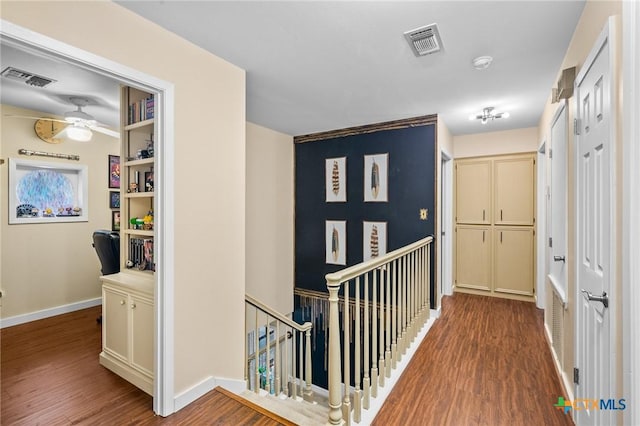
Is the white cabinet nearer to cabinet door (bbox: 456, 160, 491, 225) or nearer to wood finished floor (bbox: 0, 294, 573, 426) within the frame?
wood finished floor (bbox: 0, 294, 573, 426)

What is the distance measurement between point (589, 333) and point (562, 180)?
1284mm

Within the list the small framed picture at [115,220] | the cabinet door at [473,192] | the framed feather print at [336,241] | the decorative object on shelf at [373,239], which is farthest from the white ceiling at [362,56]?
the framed feather print at [336,241]

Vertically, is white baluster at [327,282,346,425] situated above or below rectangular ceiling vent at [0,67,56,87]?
below

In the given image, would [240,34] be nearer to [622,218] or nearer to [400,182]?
[622,218]

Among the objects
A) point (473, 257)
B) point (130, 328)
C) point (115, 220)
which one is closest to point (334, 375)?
point (130, 328)

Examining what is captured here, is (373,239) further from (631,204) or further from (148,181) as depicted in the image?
(631,204)

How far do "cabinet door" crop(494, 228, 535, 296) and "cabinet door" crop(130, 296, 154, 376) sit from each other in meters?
4.51

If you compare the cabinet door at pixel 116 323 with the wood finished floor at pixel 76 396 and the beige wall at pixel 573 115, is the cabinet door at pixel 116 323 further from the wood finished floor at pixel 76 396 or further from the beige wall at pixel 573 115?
the beige wall at pixel 573 115

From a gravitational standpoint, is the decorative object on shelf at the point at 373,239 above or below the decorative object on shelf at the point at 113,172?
below

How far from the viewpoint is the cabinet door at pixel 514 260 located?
4.31 m

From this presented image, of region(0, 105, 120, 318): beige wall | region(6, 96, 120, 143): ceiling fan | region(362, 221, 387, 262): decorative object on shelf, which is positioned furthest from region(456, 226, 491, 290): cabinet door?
region(0, 105, 120, 318): beige wall

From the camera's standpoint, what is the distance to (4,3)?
4.31 feet

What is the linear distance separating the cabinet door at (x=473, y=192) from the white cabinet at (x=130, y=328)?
14.3ft

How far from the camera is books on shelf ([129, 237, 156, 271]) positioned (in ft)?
8.37
